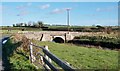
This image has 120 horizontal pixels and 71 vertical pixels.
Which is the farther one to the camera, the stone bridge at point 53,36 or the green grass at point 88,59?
the stone bridge at point 53,36

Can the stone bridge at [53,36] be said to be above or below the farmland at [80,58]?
below

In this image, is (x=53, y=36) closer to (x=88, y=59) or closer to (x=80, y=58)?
(x=80, y=58)

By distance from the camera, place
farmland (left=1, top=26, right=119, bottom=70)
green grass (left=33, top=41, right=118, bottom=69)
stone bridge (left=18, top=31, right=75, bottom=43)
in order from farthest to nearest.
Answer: stone bridge (left=18, top=31, right=75, bottom=43) → green grass (left=33, top=41, right=118, bottom=69) → farmland (left=1, top=26, right=119, bottom=70)

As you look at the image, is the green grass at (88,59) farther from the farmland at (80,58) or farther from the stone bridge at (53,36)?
the stone bridge at (53,36)

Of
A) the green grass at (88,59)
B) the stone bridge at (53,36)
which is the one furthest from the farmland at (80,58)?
the stone bridge at (53,36)

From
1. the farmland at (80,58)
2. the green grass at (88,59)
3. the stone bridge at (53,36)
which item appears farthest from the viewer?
the stone bridge at (53,36)

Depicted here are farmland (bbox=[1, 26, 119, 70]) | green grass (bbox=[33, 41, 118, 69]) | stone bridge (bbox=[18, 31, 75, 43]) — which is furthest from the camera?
stone bridge (bbox=[18, 31, 75, 43])

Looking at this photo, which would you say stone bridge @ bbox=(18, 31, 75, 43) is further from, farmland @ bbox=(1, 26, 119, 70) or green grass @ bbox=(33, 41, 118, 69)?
green grass @ bbox=(33, 41, 118, 69)

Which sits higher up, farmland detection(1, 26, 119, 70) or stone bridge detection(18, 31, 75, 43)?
farmland detection(1, 26, 119, 70)

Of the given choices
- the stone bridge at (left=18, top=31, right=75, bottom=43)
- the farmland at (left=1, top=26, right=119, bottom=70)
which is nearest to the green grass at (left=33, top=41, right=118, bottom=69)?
the farmland at (left=1, top=26, right=119, bottom=70)

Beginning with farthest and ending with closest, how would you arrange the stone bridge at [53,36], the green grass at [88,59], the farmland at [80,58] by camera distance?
the stone bridge at [53,36] < the green grass at [88,59] < the farmland at [80,58]

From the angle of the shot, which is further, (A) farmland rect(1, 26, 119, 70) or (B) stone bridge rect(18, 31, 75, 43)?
(B) stone bridge rect(18, 31, 75, 43)

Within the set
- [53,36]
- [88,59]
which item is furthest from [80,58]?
[53,36]

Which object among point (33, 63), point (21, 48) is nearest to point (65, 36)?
point (21, 48)
